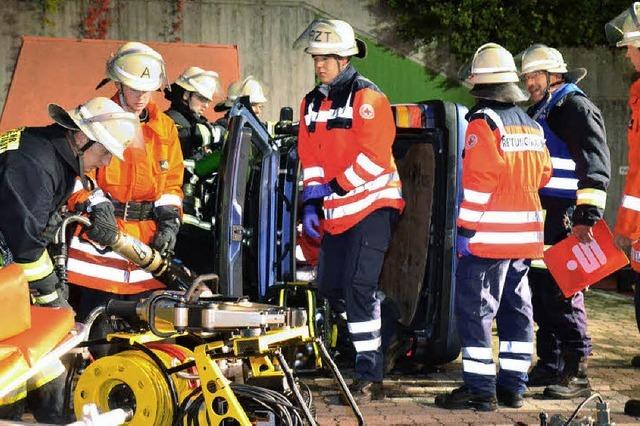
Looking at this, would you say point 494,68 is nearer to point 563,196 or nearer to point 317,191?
point 563,196

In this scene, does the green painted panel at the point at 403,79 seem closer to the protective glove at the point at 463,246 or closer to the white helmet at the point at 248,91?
the white helmet at the point at 248,91

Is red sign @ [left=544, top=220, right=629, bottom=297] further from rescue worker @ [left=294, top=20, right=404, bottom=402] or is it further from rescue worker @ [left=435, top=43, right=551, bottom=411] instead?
rescue worker @ [left=294, top=20, right=404, bottom=402]

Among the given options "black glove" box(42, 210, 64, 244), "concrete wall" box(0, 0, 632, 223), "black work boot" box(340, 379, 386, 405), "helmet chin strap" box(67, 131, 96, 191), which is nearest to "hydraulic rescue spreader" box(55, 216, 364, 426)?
"black glove" box(42, 210, 64, 244)

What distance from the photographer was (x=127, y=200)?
5.45 metres

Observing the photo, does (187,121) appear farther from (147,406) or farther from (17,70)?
(17,70)

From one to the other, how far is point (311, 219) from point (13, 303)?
10.3ft

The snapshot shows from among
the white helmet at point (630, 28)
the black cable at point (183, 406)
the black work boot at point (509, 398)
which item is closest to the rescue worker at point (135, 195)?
the black cable at point (183, 406)

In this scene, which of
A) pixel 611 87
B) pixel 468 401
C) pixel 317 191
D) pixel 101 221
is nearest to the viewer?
pixel 101 221

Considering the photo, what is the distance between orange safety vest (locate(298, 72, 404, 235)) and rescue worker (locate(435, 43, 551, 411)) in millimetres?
475

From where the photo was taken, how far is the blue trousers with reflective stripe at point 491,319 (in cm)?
544

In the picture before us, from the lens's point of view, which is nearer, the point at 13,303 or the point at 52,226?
the point at 13,303

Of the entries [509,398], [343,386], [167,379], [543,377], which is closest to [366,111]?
[509,398]

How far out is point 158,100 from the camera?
13.2 metres

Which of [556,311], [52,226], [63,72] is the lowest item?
[556,311]
